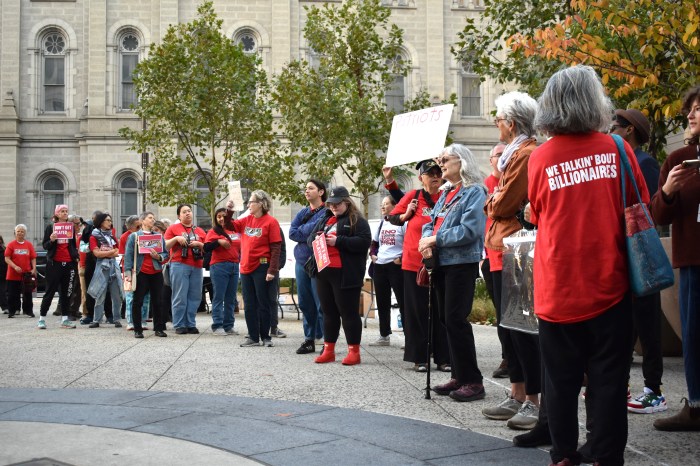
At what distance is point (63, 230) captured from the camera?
15.7 metres

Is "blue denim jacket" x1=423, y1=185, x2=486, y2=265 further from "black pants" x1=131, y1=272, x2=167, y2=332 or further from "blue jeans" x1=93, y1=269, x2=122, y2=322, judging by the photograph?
"blue jeans" x1=93, y1=269, x2=122, y2=322

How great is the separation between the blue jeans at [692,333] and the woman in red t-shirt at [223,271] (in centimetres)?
886

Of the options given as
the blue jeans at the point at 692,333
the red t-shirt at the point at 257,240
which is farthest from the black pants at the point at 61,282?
the blue jeans at the point at 692,333

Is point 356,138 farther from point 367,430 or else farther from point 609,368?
point 609,368

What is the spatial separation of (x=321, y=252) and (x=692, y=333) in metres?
4.62

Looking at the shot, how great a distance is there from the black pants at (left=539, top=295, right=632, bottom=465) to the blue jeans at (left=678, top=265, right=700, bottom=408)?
4.86 feet

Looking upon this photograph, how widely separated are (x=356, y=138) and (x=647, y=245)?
1996cm

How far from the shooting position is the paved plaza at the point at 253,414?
4973mm

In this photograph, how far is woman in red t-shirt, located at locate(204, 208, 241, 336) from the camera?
1351cm

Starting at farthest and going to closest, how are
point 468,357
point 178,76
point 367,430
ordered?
1. point 178,76
2. point 468,357
3. point 367,430

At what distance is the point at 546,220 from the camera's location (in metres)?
4.16

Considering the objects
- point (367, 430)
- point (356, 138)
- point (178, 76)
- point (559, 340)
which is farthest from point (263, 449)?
point (178, 76)

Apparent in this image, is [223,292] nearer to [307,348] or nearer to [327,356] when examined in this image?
[307,348]

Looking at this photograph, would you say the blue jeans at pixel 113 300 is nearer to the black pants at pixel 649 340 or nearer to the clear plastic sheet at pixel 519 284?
the black pants at pixel 649 340
